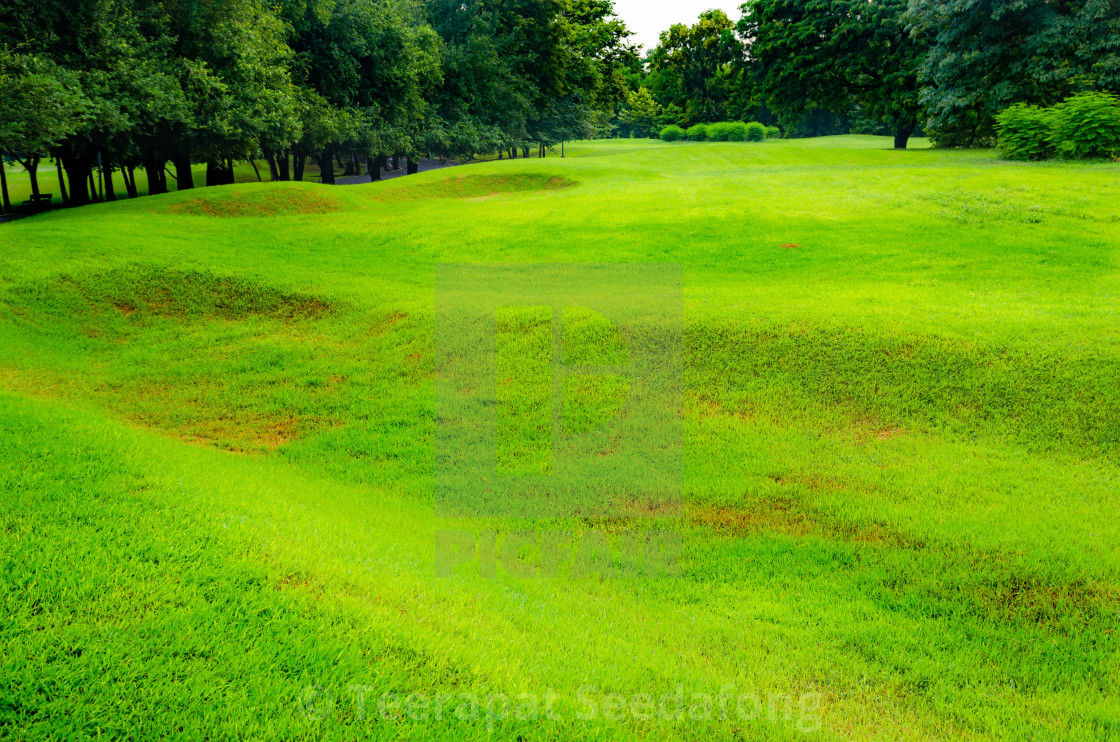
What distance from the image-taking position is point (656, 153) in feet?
152

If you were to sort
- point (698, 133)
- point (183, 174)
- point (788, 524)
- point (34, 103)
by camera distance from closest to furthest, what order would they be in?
point (788, 524) < point (34, 103) < point (183, 174) < point (698, 133)

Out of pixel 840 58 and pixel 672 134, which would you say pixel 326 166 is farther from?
pixel 672 134

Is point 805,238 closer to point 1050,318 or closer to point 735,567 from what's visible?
point 1050,318

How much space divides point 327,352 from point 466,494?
19.9 ft

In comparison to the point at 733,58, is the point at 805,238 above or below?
below

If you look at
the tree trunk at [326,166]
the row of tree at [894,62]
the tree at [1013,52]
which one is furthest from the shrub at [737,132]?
the tree trunk at [326,166]

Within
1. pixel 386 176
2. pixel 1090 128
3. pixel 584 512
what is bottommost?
pixel 584 512

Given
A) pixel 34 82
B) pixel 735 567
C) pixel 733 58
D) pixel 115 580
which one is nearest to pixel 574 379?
pixel 735 567

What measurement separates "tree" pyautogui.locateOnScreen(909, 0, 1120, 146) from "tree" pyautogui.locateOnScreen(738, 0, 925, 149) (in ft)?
22.2

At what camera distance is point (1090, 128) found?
2573 cm

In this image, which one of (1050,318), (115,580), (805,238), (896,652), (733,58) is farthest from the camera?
(733,58)

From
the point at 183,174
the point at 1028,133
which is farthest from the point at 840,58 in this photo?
the point at 183,174

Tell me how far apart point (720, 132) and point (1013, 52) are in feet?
108

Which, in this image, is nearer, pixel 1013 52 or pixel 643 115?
pixel 1013 52
